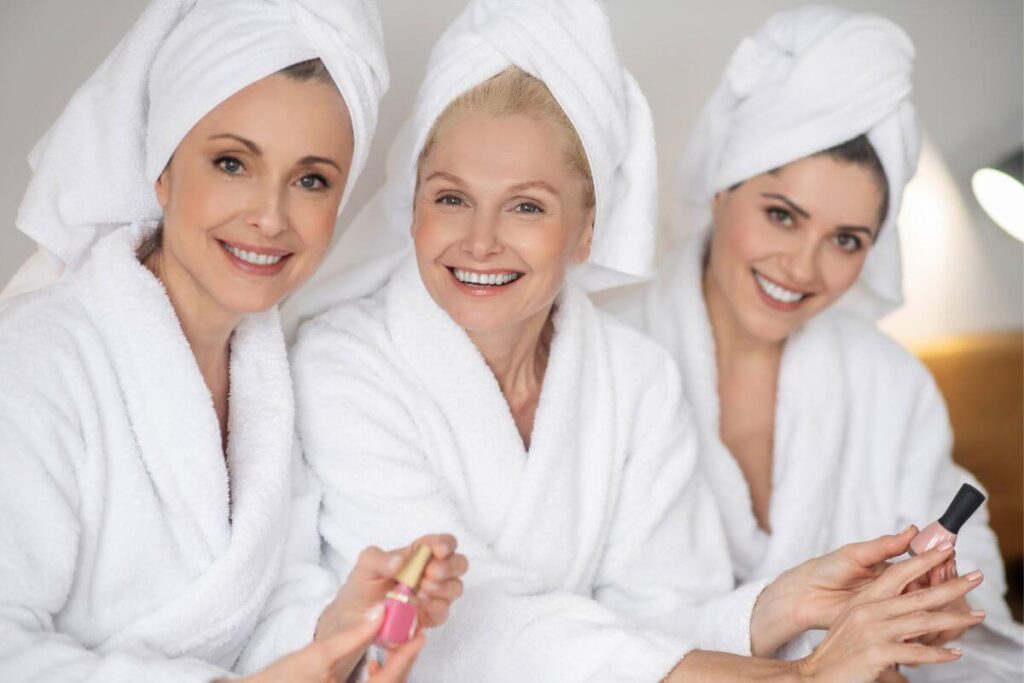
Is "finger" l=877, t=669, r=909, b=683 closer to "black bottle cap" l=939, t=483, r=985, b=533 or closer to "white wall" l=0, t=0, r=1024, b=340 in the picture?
"black bottle cap" l=939, t=483, r=985, b=533

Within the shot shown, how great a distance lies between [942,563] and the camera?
4.77ft

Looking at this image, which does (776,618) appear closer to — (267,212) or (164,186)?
(267,212)

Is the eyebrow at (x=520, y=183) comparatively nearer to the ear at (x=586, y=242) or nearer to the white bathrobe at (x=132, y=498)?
the ear at (x=586, y=242)

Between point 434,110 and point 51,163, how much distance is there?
470 millimetres

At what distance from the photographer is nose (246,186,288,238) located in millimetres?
1312

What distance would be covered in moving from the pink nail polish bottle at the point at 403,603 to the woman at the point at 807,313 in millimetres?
849

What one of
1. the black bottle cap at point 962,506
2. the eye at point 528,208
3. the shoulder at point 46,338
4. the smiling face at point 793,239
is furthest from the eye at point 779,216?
the shoulder at point 46,338

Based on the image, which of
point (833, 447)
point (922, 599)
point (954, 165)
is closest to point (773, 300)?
point (833, 447)

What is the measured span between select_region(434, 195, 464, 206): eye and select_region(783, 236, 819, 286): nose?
0.60 metres

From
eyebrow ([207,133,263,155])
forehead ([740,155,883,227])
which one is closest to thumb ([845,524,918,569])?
forehead ([740,155,883,227])

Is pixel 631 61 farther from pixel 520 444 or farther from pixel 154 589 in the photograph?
pixel 154 589

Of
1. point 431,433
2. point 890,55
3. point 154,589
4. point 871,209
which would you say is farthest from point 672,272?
point 154,589

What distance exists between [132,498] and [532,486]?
520mm

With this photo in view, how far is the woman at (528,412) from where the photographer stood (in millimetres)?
1462
